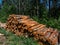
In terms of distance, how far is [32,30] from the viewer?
27.3 feet

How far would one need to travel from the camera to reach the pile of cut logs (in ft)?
25.2

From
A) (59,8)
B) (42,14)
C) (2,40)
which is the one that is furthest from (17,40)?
(59,8)

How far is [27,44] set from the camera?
24.6ft

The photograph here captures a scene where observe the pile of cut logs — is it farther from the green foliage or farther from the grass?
the green foliage

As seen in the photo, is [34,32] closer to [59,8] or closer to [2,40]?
[2,40]

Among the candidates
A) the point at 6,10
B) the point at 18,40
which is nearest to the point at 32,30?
the point at 18,40

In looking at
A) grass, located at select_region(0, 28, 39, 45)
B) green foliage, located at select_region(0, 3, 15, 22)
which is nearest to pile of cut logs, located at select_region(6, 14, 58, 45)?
grass, located at select_region(0, 28, 39, 45)

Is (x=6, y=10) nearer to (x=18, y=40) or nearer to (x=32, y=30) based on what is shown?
(x=32, y=30)

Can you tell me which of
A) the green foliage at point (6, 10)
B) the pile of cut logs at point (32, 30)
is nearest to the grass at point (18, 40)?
the pile of cut logs at point (32, 30)

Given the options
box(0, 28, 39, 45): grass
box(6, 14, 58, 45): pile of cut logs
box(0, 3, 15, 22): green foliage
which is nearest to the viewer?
box(0, 28, 39, 45): grass

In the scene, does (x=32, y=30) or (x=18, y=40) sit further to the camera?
(x=32, y=30)

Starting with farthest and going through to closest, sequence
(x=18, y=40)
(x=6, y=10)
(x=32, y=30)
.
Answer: (x=6, y=10)
(x=32, y=30)
(x=18, y=40)

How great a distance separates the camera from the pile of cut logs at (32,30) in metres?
7.67

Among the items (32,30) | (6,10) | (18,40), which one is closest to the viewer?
(18,40)
